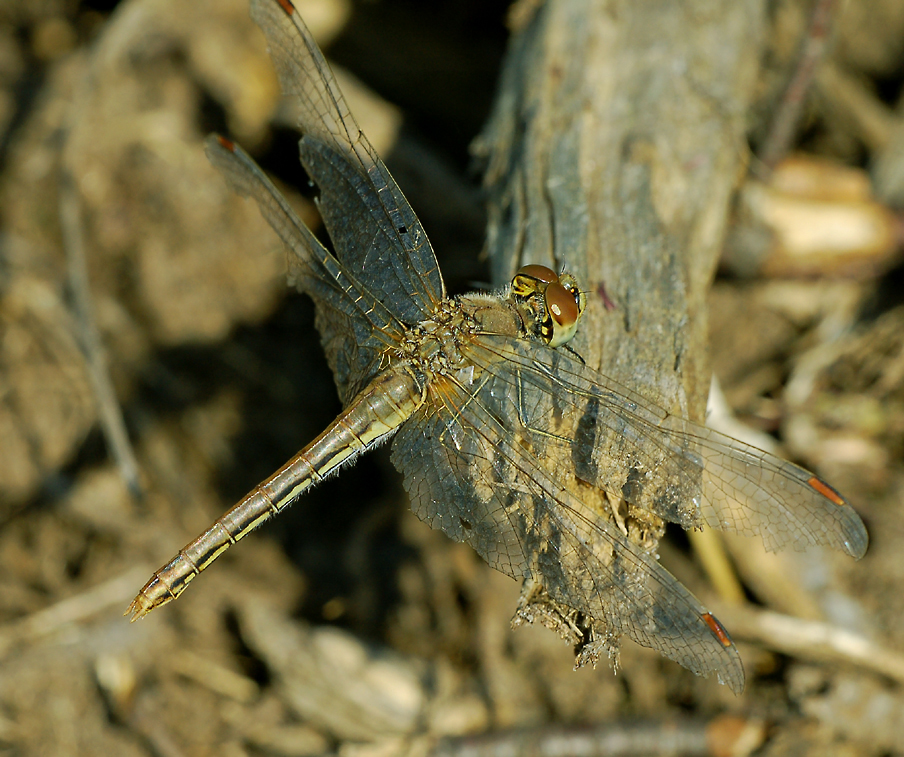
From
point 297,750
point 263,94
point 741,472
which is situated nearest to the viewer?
point 741,472

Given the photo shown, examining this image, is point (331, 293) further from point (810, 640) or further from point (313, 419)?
point (810, 640)

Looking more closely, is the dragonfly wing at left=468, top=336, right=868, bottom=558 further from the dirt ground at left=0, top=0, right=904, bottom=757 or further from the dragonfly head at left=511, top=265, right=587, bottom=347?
the dirt ground at left=0, top=0, right=904, bottom=757

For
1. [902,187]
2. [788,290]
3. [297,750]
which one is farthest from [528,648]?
[902,187]

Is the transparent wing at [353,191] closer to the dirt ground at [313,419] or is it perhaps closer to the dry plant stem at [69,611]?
the dirt ground at [313,419]

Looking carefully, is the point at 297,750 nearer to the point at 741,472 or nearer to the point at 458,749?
the point at 458,749

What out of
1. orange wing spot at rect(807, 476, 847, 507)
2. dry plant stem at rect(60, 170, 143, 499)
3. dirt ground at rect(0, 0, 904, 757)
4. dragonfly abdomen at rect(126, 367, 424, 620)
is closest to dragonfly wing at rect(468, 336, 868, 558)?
orange wing spot at rect(807, 476, 847, 507)

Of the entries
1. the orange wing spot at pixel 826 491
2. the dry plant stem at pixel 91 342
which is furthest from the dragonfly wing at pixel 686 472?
the dry plant stem at pixel 91 342

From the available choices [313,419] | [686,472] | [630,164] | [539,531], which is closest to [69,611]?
[313,419]
